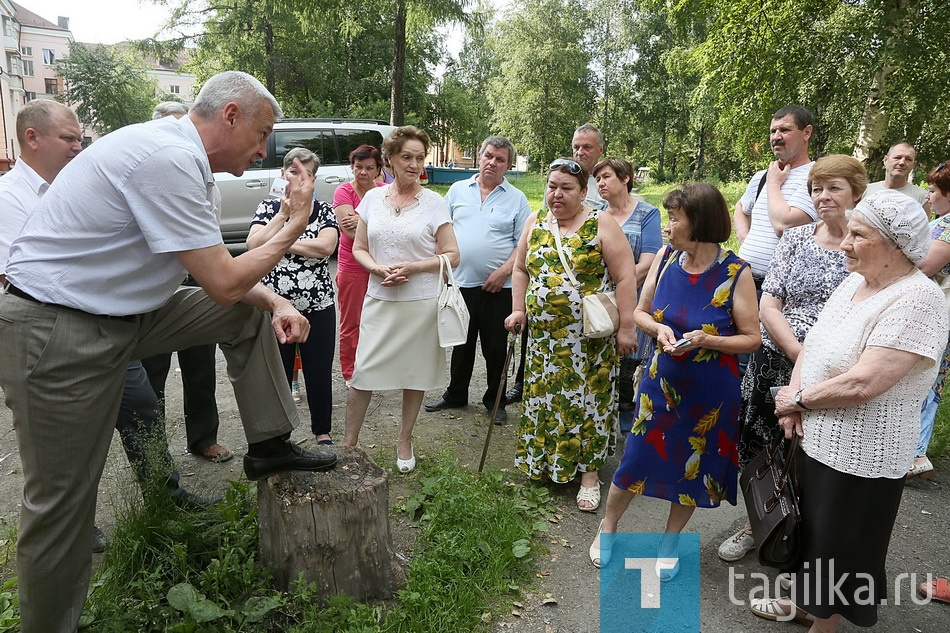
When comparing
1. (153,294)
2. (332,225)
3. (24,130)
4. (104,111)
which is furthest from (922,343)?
(104,111)

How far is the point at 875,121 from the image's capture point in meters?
10.6

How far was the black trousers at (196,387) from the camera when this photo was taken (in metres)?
3.72

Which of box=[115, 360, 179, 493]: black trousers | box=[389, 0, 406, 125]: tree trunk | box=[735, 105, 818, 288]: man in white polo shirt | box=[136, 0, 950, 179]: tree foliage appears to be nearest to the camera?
box=[115, 360, 179, 493]: black trousers

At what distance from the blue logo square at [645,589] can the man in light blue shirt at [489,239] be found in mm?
1695

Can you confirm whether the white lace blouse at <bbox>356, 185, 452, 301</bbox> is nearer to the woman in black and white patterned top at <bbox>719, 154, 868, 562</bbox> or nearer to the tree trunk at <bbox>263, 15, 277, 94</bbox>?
the woman in black and white patterned top at <bbox>719, 154, 868, 562</bbox>

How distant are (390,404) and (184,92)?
84473 millimetres

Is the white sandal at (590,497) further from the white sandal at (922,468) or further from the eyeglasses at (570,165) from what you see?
the white sandal at (922,468)

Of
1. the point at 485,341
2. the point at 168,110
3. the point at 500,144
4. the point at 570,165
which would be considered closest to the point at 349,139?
the point at 168,110

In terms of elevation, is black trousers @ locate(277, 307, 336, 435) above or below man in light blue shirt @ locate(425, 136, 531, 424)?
below

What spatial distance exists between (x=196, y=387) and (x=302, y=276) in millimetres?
911

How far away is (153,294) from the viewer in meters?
2.14

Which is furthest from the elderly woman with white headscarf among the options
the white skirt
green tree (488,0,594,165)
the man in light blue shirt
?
green tree (488,0,594,165)

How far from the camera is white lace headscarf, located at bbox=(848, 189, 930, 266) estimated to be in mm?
2152

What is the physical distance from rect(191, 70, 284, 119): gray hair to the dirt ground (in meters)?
1.83
